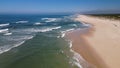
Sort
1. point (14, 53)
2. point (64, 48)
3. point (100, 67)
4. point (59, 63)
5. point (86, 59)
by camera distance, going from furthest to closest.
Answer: point (64, 48) < point (14, 53) < point (86, 59) < point (59, 63) < point (100, 67)

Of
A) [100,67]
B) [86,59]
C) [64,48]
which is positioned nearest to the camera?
[100,67]

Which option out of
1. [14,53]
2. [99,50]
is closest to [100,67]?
[99,50]

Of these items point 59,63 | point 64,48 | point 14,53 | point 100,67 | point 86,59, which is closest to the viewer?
point 100,67

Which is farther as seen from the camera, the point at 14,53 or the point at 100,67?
the point at 14,53

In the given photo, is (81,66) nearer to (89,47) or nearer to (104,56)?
(104,56)

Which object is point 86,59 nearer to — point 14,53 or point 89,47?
point 89,47

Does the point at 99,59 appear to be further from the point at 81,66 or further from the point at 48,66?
the point at 48,66

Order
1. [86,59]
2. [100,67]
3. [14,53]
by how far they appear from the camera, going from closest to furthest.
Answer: [100,67], [86,59], [14,53]

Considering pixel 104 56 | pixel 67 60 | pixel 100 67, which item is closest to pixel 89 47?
pixel 104 56

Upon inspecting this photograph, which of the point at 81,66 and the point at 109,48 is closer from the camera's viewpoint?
the point at 81,66
